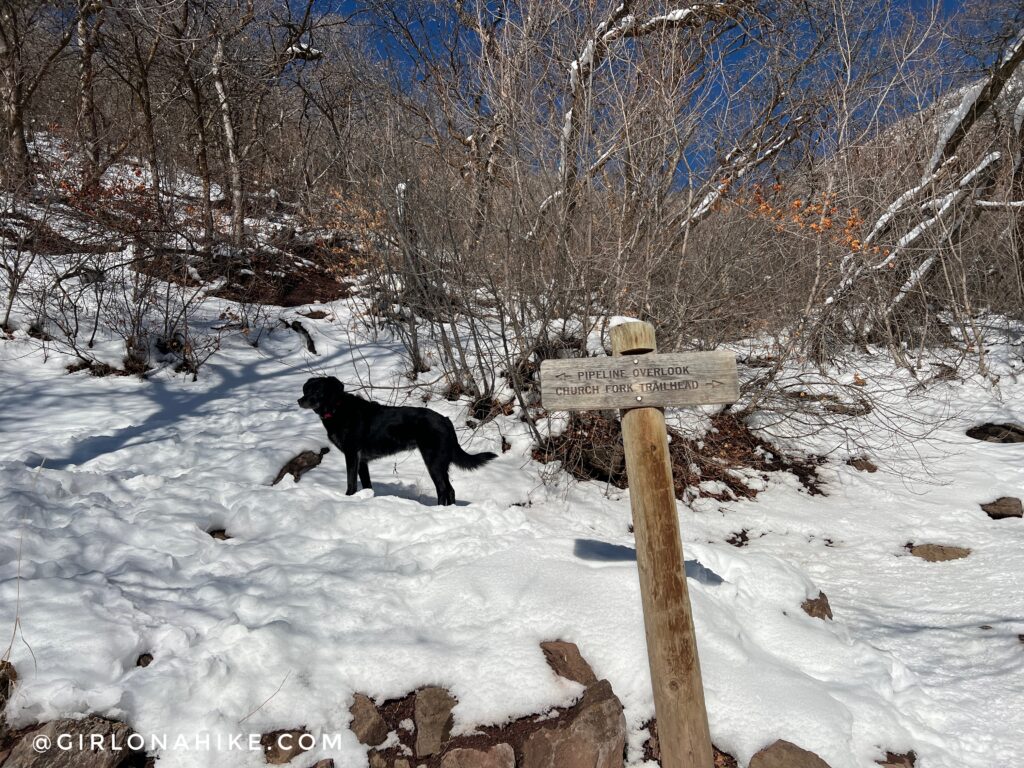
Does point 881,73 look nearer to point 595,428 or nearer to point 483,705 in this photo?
point 595,428

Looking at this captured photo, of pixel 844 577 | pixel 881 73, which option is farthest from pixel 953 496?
pixel 881 73

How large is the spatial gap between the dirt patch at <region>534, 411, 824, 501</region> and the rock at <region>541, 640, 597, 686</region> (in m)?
3.01

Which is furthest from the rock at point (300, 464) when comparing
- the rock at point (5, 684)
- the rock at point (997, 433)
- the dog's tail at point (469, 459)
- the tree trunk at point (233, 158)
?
the rock at point (997, 433)

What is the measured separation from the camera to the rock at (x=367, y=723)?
272 centimetres

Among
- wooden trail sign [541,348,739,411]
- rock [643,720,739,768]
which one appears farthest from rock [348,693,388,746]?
wooden trail sign [541,348,739,411]

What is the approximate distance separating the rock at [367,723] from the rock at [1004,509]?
609cm

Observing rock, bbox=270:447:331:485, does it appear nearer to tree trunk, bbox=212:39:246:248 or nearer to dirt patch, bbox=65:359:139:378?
dirt patch, bbox=65:359:139:378

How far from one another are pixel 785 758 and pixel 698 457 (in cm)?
392

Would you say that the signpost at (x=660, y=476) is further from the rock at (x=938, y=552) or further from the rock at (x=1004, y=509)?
the rock at (x=1004, y=509)

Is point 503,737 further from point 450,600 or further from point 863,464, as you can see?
point 863,464

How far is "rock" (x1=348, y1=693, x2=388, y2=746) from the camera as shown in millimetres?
2721

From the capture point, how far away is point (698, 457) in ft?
21.2

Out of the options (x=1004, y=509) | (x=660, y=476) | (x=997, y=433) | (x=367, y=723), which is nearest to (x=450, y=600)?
(x=367, y=723)

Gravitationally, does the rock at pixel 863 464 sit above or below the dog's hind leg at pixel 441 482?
below
